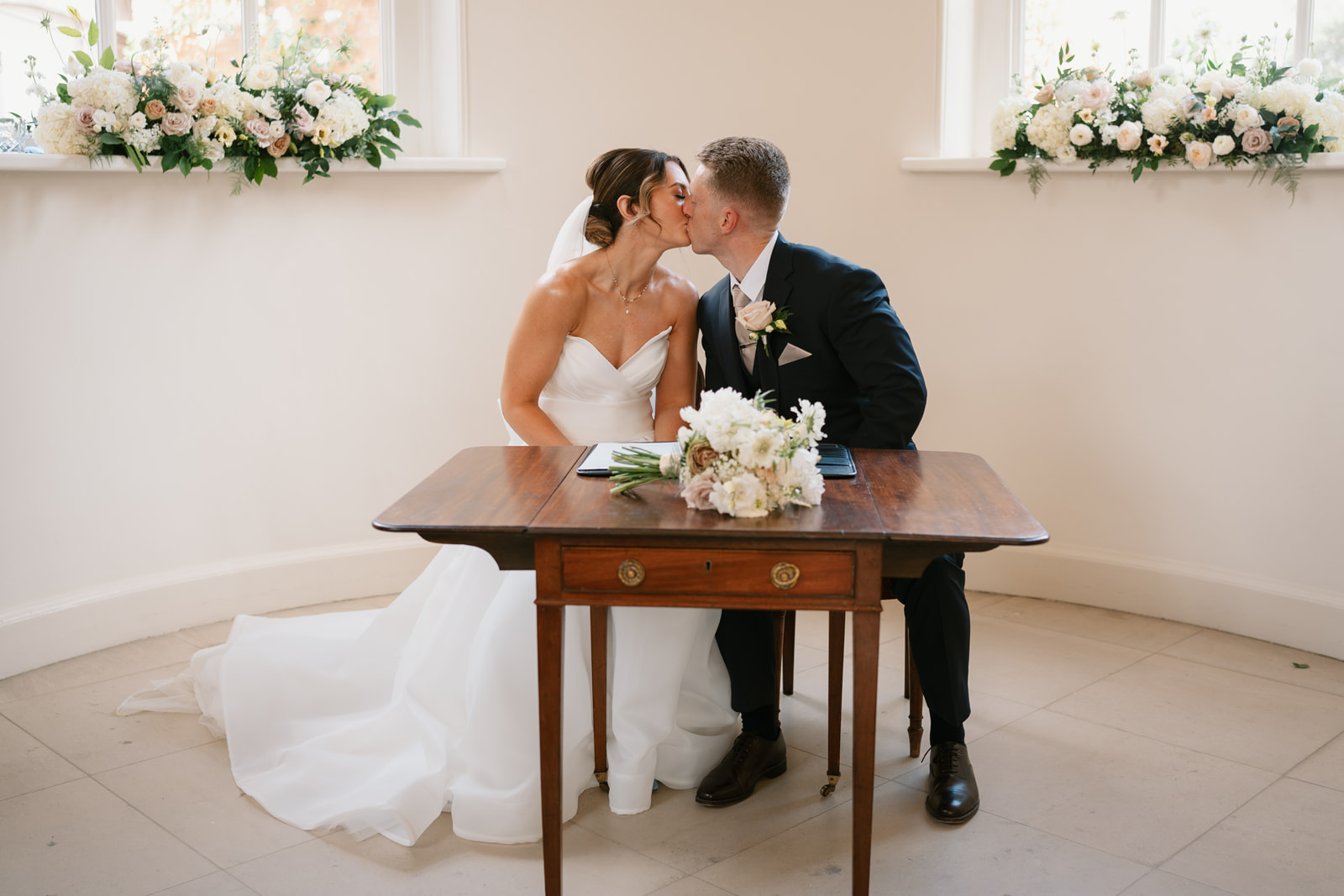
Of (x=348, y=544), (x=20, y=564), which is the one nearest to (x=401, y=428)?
(x=348, y=544)

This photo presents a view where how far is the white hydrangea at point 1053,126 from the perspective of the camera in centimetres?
408

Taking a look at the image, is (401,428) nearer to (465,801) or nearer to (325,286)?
(325,286)

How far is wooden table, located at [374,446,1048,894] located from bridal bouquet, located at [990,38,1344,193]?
2253 millimetres

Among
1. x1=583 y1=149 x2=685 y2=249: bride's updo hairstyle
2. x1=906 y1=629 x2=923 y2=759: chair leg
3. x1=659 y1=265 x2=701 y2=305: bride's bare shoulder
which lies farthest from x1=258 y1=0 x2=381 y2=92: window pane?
x1=906 y1=629 x2=923 y2=759: chair leg

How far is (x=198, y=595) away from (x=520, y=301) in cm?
164

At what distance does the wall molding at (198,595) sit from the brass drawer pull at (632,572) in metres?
2.56

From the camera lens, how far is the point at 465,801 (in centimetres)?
263

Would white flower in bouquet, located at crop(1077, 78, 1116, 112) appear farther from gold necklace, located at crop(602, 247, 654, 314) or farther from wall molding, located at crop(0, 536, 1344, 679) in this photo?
gold necklace, located at crop(602, 247, 654, 314)

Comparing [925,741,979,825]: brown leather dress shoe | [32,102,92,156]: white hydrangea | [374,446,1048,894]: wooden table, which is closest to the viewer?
[374,446,1048,894]: wooden table

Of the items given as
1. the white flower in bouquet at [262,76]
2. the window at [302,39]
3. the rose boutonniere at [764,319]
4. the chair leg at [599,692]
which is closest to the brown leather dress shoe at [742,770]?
the chair leg at [599,692]

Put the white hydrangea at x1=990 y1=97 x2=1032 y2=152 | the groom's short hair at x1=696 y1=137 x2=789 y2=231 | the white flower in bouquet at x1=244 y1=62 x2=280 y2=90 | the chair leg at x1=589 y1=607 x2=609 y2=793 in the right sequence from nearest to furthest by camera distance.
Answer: the chair leg at x1=589 y1=607 x2=609 y2=793, the groom's short hair at x1=696 y1=137 x2=789 y2=231, the white flower in bouquet at x1=244 y1=62 x2=280 y2=90, the white hydrangea at x1=990 y1=97 x2=1032 y2=152

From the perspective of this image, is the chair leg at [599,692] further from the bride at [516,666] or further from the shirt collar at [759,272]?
the shirt collar at [759,272]

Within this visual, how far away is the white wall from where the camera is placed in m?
3.84

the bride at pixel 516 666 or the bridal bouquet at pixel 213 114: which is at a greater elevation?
the bridal bouquet at pixel 213 114
